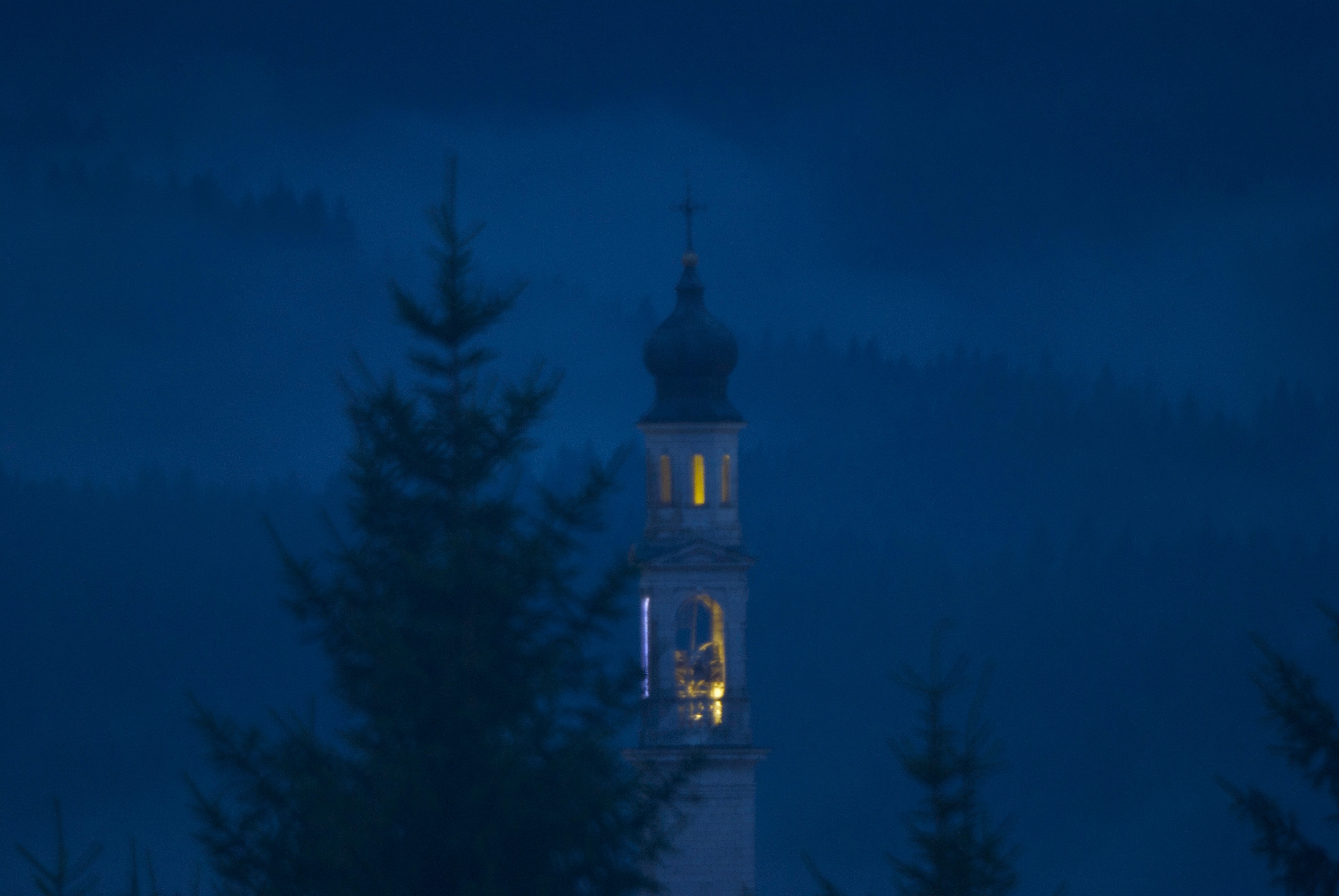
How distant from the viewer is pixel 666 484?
2956 cm

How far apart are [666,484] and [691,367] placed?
1852mm

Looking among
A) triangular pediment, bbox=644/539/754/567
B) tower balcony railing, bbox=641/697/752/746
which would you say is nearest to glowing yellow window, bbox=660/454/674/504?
triangular pediment, bbox=644/539/754/567

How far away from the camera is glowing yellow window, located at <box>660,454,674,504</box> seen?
2953cm

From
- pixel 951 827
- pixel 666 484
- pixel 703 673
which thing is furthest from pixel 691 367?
pixel 951 827

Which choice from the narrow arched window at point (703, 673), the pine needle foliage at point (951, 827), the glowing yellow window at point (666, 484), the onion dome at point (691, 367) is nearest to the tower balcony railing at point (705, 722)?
the narrow arched window at point (703, 673)

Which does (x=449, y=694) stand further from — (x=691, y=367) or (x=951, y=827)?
(x=691, y=367)

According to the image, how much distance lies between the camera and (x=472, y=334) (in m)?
12.1

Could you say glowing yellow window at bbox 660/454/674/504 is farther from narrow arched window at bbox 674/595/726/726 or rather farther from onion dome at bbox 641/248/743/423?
narrow arched window at bbox 674/595/726/726

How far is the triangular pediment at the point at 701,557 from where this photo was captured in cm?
2906

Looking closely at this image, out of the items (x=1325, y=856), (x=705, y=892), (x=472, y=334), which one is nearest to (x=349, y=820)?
(x=472, y=334)

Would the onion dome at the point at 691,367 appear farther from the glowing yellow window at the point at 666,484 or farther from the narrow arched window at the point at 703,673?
the narrow arched window at the point at 703,673

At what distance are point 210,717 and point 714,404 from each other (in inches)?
740

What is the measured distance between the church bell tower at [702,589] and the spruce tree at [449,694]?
1666 centimetres

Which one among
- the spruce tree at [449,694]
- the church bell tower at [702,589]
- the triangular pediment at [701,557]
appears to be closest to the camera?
the spruce tree at [449,694]
